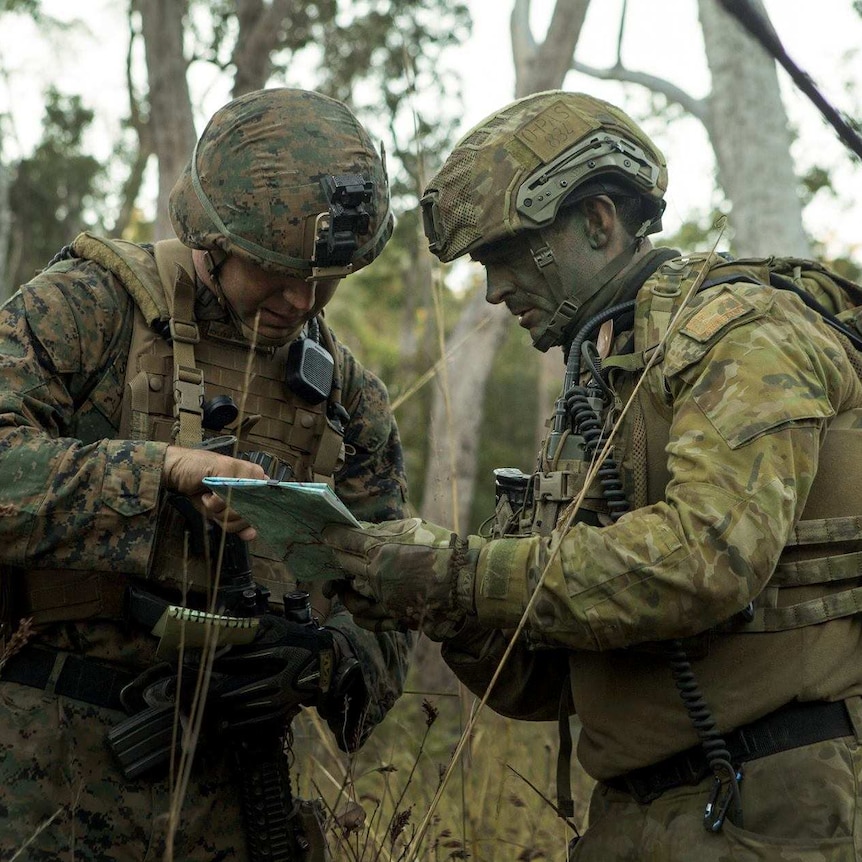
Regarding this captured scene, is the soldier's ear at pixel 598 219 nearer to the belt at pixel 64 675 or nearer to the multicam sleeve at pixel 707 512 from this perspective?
the multicam sleeve at pixel 707 512

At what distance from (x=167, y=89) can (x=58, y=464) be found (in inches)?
284

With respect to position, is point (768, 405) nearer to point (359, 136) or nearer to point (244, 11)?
point (359, 136)

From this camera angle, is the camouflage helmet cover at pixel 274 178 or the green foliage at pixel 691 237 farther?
the green foliage at pixel 691 237

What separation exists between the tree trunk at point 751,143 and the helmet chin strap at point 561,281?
7.37m

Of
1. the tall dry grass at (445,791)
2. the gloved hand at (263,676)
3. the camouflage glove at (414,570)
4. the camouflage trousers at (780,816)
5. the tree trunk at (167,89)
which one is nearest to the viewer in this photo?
the camouflage trousers at (780,816)

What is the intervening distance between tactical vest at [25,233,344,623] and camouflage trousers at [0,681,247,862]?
28 cm

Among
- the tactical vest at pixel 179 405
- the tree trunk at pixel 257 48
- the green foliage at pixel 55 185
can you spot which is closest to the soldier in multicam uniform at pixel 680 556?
the tactical vest at pixel 179 405

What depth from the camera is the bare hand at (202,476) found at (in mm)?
2982

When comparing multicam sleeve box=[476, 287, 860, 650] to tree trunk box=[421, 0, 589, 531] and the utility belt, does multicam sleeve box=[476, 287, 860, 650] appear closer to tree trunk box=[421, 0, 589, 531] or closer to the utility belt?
the utility belt

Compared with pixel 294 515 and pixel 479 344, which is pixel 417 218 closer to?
pixel 479 344

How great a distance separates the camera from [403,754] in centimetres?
643

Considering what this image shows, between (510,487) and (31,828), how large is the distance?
159cm

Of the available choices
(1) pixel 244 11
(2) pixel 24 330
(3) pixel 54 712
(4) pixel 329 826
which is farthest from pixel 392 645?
(1) pixel 244 11

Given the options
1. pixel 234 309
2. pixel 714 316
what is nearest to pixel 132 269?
pixel 234 309
